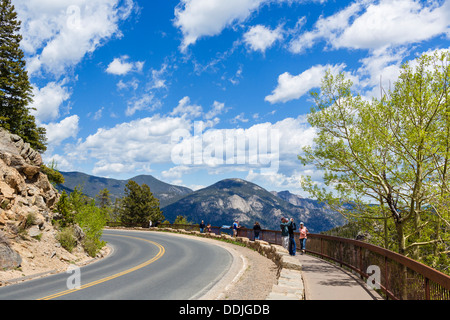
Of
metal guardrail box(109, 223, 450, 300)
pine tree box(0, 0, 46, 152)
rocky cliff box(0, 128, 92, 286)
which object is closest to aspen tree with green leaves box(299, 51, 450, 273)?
metal guardrail box(109, 223, 450, 300)

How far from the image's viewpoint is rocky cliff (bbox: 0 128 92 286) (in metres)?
14.8

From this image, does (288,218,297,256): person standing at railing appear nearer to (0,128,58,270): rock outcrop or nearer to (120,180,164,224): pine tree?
(0,128,58,270): rock outcrop

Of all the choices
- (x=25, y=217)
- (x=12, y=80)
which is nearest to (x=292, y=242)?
(x=25, y=217)

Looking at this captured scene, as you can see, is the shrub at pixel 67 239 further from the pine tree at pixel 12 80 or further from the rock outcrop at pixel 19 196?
the pine tree at pixel 12 80

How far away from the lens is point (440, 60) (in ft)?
40.4

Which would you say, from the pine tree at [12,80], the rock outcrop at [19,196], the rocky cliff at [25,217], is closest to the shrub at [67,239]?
the rocky cliff at [25,217]

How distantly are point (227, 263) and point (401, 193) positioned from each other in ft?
30.0

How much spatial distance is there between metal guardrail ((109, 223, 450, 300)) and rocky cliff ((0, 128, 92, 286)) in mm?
13775

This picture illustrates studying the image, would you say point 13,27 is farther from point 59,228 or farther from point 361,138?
point 361,138

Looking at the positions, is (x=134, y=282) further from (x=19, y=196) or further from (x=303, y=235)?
(x=19, y=196)

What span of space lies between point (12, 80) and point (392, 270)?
3314cm

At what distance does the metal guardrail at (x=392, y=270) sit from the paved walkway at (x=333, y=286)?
1.32 feet

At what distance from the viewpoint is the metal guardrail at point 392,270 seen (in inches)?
209
